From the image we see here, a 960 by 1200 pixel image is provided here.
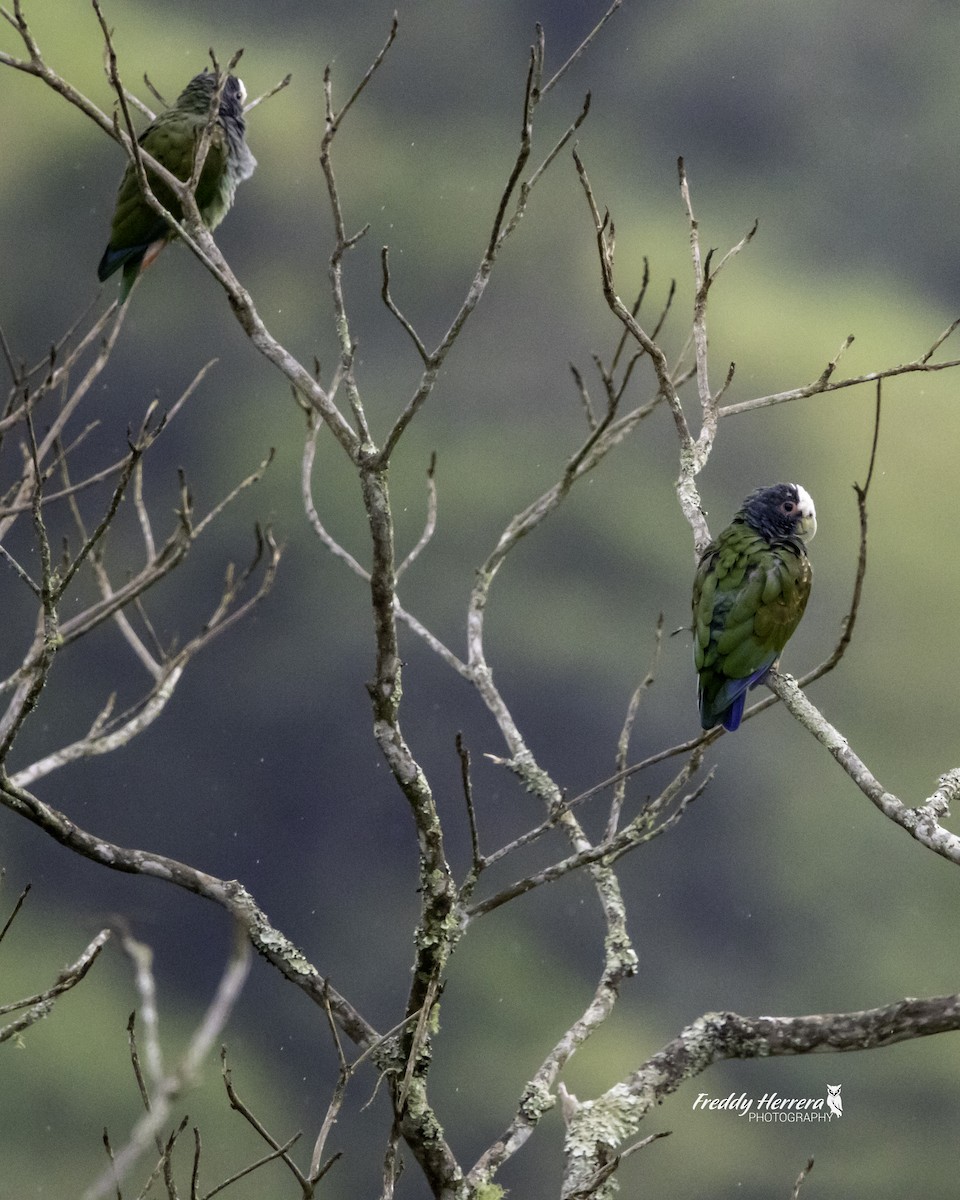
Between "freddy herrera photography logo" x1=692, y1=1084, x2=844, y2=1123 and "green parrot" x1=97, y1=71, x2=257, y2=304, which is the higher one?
"green parrot" x1=97, y1=71, x2=257, y2=304

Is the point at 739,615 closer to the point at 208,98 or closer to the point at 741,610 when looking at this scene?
the point at 741,610

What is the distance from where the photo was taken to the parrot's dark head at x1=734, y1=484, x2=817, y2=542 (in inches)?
97.4

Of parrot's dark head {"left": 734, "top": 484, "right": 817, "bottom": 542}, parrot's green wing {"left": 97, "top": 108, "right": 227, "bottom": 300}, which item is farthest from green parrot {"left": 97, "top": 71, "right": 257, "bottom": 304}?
parrot's dark head {"left": 734, "top": 484, "right": 817, "bottom": 542}

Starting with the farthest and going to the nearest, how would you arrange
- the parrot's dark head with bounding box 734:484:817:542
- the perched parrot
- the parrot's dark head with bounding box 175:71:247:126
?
the parrot's dark head with bounding box 175:71:247:126 → the parrot's dark head with bounding box 734:484:817:542 → the perched parrot

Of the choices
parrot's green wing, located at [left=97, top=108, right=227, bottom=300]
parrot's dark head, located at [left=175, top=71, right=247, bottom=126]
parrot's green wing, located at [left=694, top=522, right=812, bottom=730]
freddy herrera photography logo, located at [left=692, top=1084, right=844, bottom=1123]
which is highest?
parrot's dark head, located at [left=175, top=71, right=247, bottom=126]

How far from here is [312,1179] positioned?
1546 millimetres

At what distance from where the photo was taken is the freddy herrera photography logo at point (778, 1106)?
4.03 metres

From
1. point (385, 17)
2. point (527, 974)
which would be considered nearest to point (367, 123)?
point (385, 17)

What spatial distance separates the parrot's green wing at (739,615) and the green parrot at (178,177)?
1.42 m

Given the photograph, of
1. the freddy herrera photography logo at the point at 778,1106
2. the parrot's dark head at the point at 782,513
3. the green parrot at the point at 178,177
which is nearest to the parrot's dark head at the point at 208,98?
the green parrot at the point at 178,177

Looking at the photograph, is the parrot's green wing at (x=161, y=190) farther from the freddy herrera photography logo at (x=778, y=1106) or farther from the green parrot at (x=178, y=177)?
the freddy herrera photography logo at (x=778, y=1106)

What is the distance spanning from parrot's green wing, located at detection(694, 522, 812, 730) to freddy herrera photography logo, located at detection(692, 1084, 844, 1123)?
83.1 inches

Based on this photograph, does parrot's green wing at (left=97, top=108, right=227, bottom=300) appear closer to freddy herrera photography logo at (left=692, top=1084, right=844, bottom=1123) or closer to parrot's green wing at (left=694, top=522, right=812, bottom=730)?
parrot's green wing at (left=694, top=522, right=812, bottom=730)

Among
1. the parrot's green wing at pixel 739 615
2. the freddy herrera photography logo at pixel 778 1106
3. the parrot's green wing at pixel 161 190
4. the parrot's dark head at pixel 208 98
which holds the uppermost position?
the parrot's dark head at pixel 208 98
